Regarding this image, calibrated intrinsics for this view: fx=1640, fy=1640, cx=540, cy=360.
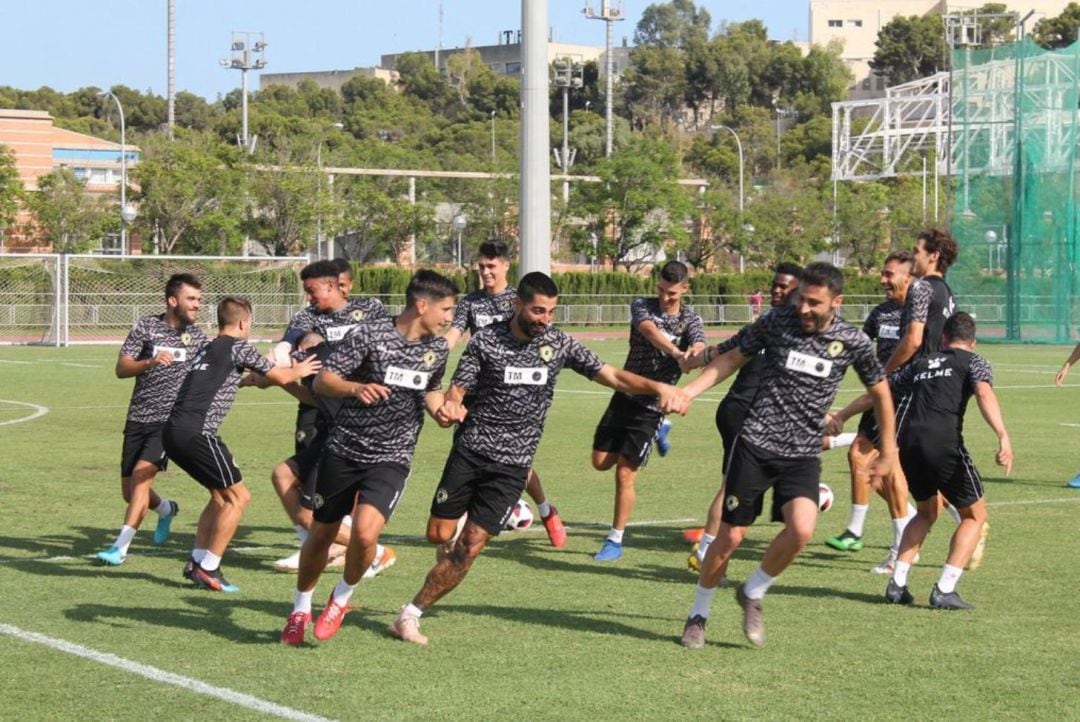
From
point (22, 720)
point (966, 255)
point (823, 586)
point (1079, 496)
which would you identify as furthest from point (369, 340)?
point (966, 255)

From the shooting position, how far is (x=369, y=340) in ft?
27.9

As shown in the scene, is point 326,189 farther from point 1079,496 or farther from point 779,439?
point 779,439

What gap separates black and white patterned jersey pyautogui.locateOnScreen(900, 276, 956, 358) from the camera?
11234 mm

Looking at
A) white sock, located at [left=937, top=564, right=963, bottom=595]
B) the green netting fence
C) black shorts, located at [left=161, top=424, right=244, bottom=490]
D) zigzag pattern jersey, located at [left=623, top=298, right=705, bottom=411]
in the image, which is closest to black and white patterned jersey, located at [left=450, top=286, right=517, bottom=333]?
zigzag pattern jersey, located at [left=623, top=298, right=705, bottom=411]

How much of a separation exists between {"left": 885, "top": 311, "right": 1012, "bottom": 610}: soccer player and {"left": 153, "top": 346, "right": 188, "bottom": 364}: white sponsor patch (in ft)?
16.2

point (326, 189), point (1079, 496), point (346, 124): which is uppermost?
point (346, 124)

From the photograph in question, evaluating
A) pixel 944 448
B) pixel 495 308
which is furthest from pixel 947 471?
pixel 495 308

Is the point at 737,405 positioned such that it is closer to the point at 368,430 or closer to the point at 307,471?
the point at 307,471

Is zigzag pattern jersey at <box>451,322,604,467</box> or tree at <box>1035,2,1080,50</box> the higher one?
tree at <box>1035,2,1080,50</box>

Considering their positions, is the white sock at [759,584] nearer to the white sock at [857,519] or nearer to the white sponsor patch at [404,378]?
the white sponsor patch at [404,378]

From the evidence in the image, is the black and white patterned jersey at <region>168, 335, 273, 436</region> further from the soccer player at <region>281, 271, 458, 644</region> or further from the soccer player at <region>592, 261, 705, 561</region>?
the soccer player at <region>592, 261, 705, 561</region>

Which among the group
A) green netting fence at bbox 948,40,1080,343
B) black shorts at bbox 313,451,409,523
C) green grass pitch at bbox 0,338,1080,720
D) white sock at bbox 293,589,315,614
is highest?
green netting fence at bbox 948,40,1080,343

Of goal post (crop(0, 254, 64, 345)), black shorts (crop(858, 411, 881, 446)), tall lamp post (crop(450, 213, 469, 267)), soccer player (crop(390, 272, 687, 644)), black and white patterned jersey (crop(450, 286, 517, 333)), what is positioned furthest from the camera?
tall lamp post (crop(450, 213, 469, 267))

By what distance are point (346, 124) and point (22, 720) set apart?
124670 mm
